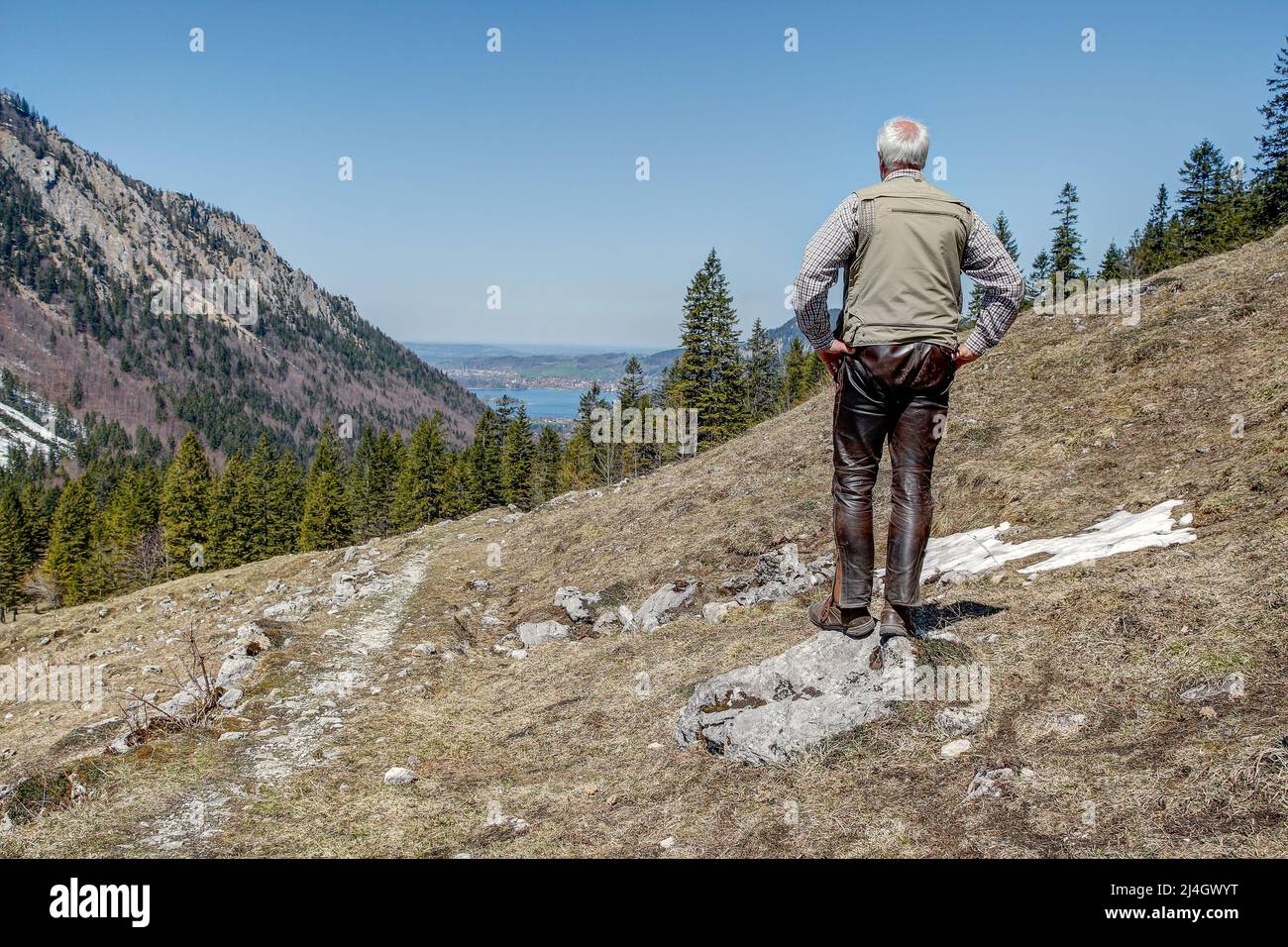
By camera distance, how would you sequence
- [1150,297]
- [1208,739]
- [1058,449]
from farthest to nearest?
[1150,297] < [1058,449] < [1208,739]

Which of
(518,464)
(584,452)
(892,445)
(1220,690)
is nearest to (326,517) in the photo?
(518,464)

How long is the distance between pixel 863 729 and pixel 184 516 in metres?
77.3

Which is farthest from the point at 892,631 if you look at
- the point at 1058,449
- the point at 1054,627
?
the point at 1058,449

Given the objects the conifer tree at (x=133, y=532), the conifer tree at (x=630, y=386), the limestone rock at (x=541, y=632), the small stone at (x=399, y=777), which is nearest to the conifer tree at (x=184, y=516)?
the conifer tree at (x=133, y=532)

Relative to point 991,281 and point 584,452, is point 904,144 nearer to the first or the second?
point 991,281

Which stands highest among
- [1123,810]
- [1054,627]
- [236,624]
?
[1054,627]

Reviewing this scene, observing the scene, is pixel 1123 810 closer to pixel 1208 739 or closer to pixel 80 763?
pixel 1208 739

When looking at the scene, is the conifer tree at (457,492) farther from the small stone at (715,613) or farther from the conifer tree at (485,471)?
the small stone at (715,613)

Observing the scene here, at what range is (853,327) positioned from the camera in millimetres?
5066

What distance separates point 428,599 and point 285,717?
8.62m

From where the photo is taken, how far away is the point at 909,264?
490 cm

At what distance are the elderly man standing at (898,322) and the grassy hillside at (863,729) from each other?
4.49 feet

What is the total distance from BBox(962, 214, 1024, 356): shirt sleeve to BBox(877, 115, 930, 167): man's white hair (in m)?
0.62

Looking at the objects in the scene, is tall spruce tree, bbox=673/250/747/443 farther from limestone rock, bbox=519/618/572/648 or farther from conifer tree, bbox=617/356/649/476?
limestone rock, bbox=519/618/572/648
